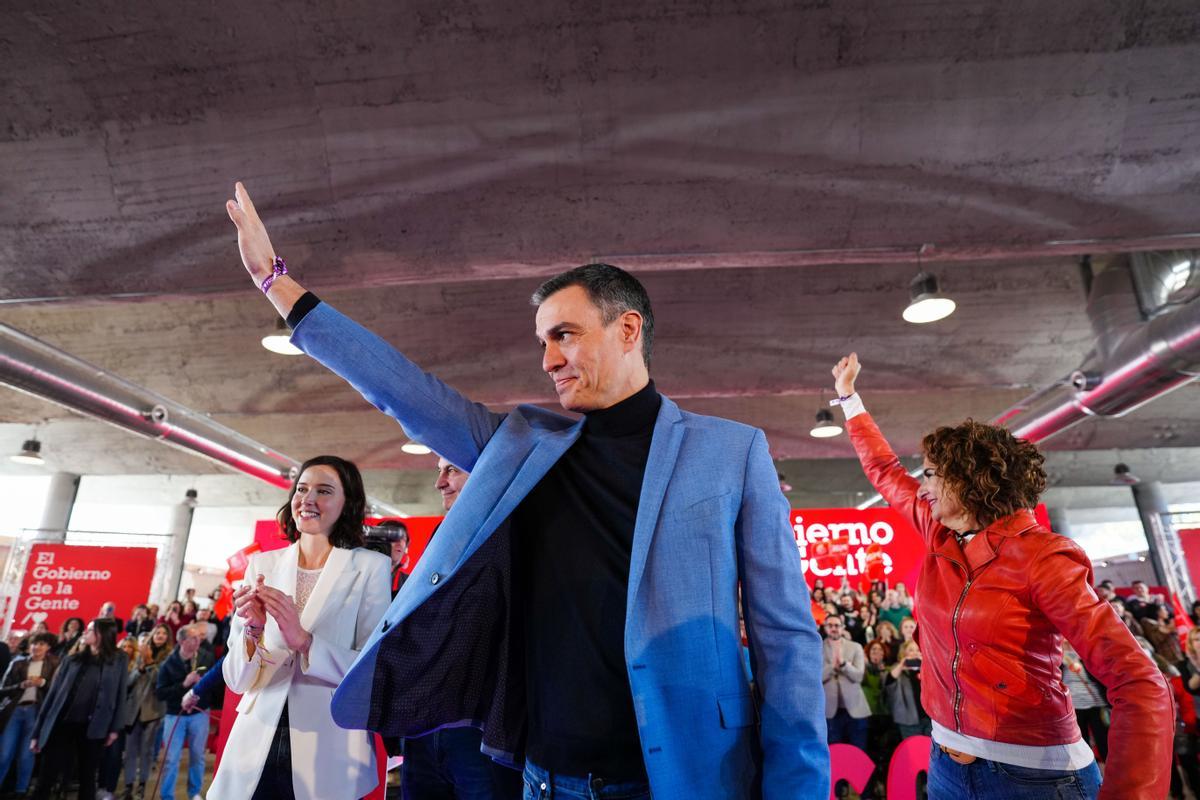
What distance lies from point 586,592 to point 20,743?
7.70 metres

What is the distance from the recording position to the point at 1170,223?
13.4 feet

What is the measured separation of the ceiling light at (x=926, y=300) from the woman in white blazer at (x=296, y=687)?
4.48 metres

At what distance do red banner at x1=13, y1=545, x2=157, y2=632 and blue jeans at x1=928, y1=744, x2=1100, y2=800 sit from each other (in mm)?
13816

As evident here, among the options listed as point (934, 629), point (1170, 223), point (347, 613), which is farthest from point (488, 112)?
point (1170, 223)

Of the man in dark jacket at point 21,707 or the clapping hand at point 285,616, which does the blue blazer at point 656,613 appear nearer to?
the clapping hand at point 285,616

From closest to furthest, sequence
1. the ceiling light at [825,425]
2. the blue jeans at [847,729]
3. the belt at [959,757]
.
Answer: the belt at [959,757] < the blue jeans at [847,729] < the ceiling light at [825,425]

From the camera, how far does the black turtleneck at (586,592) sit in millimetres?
1162

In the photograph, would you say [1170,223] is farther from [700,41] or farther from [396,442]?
[396,442]

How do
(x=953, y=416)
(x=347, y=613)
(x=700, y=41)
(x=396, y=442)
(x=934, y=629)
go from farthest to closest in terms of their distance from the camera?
(x=396, y=442) < (x=953, y=416) < (x=700, y=41) < (x=347, y=613) < (x=934, y=629)

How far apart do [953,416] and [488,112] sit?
914 centimetres

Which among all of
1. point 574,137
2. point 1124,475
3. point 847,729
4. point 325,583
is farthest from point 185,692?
point 1124,475

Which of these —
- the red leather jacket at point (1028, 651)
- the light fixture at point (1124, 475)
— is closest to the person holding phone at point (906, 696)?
the red leather jacket at point (1028, 651)

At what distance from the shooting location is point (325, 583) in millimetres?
2293

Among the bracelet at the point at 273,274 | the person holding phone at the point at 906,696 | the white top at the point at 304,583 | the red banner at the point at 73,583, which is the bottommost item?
the person holding phone at the point at 906,696
